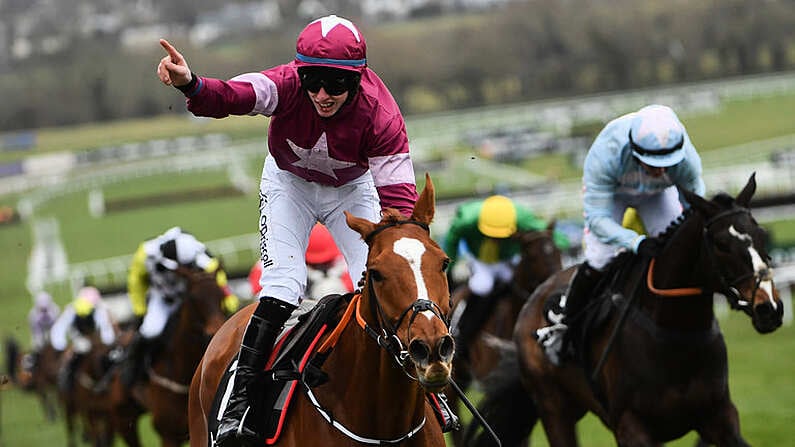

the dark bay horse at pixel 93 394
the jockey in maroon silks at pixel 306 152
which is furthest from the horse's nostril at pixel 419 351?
the dark bay horse at pixel 93 394

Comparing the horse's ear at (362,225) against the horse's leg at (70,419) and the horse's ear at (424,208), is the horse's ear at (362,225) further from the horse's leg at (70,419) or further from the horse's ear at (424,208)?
the horse's leg at (70,419)

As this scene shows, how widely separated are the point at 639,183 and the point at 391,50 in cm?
4833

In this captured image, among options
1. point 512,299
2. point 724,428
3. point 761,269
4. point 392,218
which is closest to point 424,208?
point 392,218

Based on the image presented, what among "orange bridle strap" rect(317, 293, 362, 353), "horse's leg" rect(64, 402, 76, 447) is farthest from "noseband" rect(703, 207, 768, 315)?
"horse's leg" rect(64, 402, 76, 447)

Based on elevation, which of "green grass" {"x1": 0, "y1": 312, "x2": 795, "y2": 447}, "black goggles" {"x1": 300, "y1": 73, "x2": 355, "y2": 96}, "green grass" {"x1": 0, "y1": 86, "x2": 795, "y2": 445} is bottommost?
"green grass" {"x1": 0, "y1": 86, "x2": 795, "y2": 445}

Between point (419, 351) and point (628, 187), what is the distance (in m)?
3.10

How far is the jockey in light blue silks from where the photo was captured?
5.77 m

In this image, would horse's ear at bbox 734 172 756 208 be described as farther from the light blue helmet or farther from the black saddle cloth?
the black saddle cloth

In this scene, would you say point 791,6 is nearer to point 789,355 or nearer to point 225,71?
point 225,71

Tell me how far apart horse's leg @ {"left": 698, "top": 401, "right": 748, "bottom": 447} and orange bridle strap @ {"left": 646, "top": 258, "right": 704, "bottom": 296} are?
0.51 m

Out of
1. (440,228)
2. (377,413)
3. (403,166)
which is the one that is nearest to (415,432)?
(377,413)

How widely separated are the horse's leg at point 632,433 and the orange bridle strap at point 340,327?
2.07 meters

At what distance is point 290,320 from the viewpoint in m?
4.72

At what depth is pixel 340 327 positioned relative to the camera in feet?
13.5
